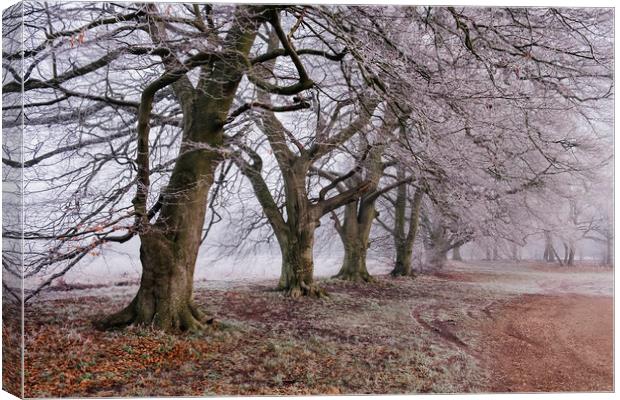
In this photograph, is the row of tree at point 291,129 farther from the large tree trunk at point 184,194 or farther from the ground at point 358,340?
the ground at point 358,340

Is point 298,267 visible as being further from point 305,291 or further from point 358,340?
point 358,340

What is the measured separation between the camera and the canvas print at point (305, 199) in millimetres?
5055

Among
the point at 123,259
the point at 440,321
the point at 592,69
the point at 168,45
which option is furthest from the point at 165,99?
the point at 592,69

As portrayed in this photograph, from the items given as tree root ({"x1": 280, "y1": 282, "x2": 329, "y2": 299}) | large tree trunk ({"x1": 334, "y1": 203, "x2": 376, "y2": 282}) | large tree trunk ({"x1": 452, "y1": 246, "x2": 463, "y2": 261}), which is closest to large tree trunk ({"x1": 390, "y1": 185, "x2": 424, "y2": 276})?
large tree trunk ({"x1": 334, "y1": 203, "x2": 376, "y2": 282})

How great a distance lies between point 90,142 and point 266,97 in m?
1.44

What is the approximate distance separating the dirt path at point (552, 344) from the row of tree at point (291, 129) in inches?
26.6

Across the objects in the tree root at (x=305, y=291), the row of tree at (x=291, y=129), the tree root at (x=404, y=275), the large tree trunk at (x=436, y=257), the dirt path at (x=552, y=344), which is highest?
the row of tree at (x=291, y=129)

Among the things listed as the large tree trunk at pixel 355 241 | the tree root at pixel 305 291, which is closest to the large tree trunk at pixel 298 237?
the tree root at pixel 305 291

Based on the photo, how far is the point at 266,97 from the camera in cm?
536

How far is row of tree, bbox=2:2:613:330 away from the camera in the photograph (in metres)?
5.07

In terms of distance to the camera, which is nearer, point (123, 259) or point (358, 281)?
point (123, 259)

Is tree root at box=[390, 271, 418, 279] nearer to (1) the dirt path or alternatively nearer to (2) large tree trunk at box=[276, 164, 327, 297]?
(2) large tree trunk at box=[276, 164, 327, 297]

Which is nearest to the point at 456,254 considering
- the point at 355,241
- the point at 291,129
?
the point at 355,241

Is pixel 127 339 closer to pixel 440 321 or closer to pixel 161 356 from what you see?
pixel 161 356
